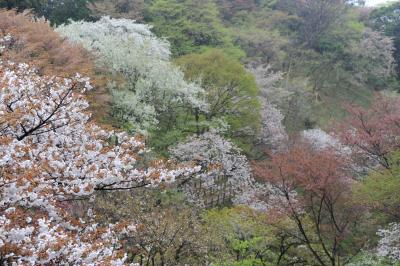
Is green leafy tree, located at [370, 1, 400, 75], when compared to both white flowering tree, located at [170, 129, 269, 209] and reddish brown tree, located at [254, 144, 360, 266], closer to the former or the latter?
white flowering tree, located at [170, 129, 269, 209]

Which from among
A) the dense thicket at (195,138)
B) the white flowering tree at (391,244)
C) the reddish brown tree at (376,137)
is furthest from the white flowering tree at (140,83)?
the white flowering tree at (391,244)

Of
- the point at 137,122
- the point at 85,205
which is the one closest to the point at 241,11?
the point at 137,122

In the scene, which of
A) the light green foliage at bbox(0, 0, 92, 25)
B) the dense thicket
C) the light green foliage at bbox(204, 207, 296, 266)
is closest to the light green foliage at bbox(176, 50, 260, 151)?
the dense thicket

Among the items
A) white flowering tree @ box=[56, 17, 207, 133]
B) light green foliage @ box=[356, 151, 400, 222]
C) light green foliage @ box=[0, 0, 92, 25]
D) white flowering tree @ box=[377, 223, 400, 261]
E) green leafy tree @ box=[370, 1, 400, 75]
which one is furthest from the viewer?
green leafy tree @ box=[370, 1, 400, 75]

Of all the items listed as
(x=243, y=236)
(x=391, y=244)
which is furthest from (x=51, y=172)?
(x=391, y=244)

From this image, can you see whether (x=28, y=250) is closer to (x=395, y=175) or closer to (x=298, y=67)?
(x=395, y=175)

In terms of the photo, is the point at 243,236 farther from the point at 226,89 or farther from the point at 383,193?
the point at 226,89
